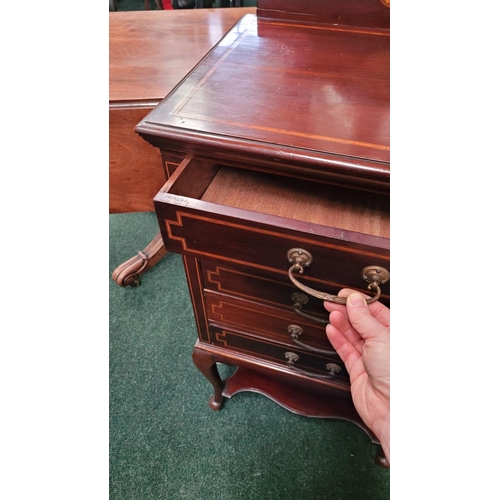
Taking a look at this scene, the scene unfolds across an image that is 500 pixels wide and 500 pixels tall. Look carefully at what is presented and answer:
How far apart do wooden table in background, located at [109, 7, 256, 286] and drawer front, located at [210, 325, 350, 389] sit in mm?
390

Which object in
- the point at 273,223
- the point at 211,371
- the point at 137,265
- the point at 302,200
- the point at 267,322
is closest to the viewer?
the point at 273,223

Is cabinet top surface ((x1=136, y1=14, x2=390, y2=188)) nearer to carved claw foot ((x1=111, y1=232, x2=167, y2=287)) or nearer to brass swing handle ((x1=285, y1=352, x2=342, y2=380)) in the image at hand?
brass swing handle ((x1=285, y1=352, x2=342, y2=380))

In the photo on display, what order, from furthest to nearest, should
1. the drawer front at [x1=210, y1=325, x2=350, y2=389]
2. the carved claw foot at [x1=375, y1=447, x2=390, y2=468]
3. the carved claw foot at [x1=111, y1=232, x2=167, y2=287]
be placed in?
the carved claw foot at [x1=111, y1=232, x2=167, y2=287]
the carved claw foot at [x1=375, y1=447, x2=390, y2=468]
the drawer front at [x1=210, y1=325, x2=350, y2=389]

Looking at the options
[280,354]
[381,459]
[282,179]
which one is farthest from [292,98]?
[381,459]

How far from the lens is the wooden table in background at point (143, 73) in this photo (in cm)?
82

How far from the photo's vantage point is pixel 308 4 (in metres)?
0.69

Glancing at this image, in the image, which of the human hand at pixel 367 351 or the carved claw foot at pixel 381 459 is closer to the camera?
the human hand at pixel 367 351

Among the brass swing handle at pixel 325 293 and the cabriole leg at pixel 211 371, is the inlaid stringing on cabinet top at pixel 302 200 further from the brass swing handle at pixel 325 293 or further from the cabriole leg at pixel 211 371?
the cabriole leg at pixel 211 371

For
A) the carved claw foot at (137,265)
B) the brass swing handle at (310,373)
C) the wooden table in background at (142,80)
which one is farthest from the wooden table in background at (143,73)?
the brass swing handle at (310,373)

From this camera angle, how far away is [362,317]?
0.48m

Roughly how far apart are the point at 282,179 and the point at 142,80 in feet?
1.56

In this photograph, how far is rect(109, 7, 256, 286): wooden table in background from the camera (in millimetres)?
825

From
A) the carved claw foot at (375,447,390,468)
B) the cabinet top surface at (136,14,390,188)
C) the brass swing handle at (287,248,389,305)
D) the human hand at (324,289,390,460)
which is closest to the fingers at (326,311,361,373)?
the human hand at (324,289,390,460)

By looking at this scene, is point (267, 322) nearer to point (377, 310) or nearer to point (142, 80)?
point (377, 310)
